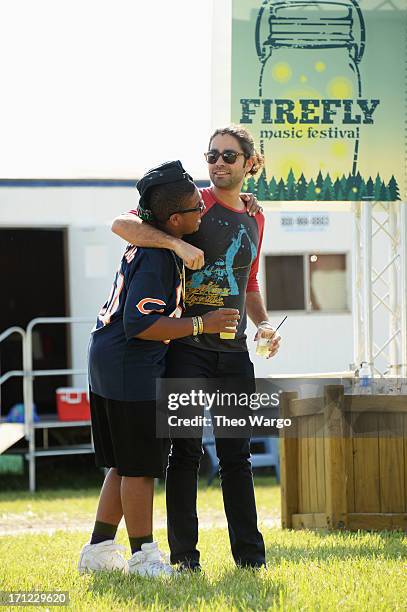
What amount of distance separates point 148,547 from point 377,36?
2.78 meters

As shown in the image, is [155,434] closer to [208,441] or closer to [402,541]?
[402,541]

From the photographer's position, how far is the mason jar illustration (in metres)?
5.11

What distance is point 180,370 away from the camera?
13.1 feet

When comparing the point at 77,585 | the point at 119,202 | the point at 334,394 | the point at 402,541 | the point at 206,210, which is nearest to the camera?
the point at 77,585

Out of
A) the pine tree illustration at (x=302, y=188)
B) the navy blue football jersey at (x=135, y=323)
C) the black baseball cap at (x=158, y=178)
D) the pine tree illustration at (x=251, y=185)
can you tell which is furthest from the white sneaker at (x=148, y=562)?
the pine tree illustration at (x=302, y=188)

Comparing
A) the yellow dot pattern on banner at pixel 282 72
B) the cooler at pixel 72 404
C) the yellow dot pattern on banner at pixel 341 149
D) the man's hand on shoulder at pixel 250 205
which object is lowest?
the cooler at pixel 72 404

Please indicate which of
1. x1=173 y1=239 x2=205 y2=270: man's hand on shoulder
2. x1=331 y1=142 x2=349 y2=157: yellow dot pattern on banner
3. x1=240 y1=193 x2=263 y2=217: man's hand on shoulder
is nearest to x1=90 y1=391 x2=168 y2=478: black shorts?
x1=173 y1=239 x2=205 y2=270: man's hand on shoulder

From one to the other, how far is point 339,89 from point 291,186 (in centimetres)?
53

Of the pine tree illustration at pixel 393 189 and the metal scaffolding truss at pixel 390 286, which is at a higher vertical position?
the pine tree illustration at pixel 393 189

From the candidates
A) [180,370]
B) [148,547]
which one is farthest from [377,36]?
[148,547]

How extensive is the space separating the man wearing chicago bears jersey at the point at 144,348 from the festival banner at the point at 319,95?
124 centimetres

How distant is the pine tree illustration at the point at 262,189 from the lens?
16.7ft

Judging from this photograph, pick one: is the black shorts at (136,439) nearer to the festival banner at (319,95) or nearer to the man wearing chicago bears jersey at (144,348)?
the man wearing chicago bears jersey at (144,348)

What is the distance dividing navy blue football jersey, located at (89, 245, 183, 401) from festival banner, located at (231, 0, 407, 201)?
1328mm
